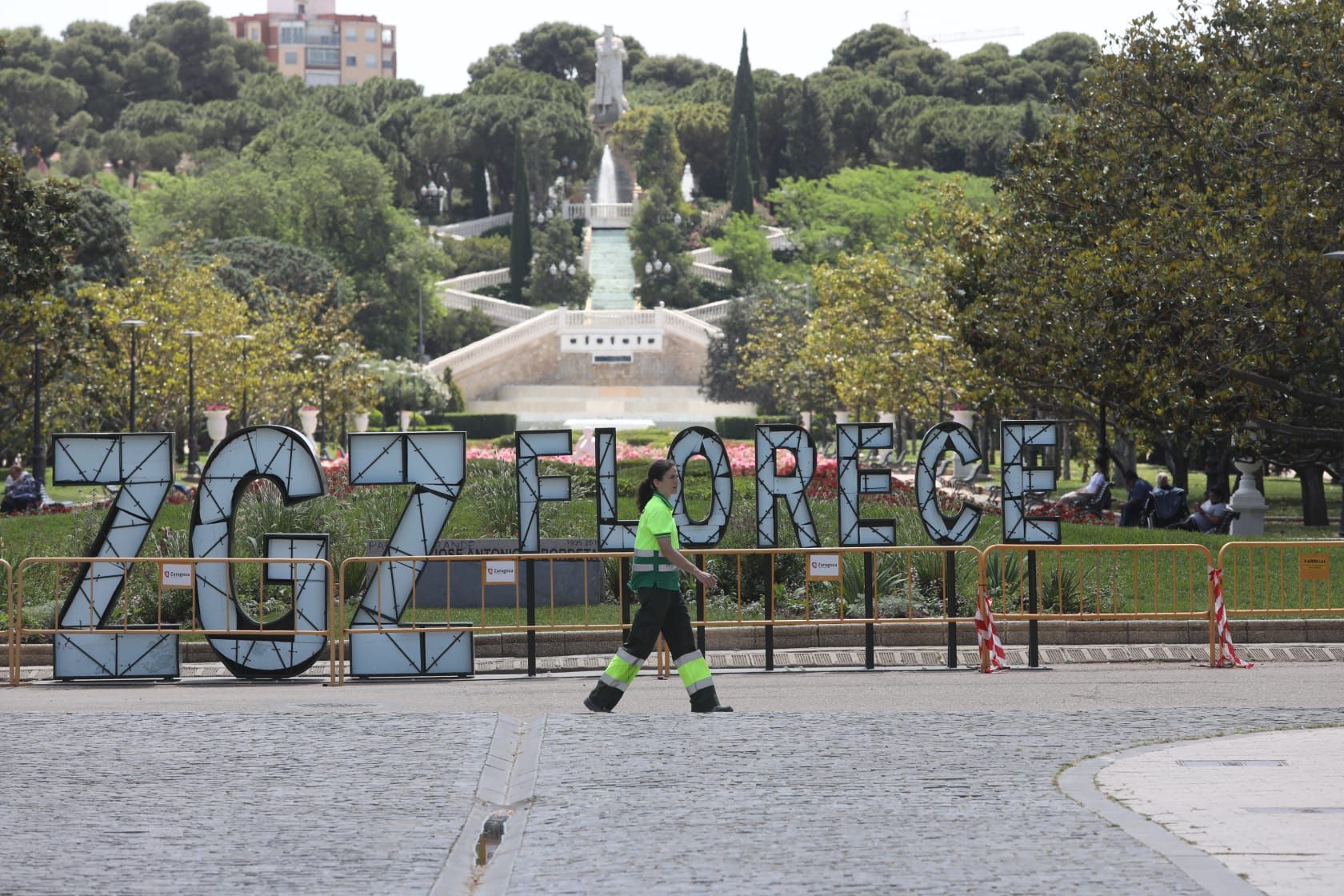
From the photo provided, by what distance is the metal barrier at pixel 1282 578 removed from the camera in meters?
14.2

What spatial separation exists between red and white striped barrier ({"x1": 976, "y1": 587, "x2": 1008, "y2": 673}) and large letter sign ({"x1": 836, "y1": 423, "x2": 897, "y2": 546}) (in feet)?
6.32

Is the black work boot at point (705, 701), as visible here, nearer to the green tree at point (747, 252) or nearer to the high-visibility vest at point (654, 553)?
the high-visibility vest at point (654, 553)

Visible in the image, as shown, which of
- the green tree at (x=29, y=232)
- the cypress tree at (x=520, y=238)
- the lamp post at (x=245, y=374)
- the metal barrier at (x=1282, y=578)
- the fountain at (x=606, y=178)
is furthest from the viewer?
the fountain at (x=606, y=178)

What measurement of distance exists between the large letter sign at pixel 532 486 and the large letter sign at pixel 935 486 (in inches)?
126

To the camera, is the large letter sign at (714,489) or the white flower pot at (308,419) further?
the white flower pot at (308,419)

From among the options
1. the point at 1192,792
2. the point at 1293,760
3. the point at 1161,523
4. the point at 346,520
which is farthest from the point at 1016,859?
the point at 1161,523

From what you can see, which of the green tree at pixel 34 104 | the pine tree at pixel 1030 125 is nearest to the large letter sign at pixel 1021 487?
the pine tree at pixel 1030 125

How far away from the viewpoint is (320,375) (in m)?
52.7

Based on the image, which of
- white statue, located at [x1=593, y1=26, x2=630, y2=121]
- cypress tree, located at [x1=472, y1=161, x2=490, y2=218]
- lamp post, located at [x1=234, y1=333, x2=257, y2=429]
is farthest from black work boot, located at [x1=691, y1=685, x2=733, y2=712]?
white statue, located at [x1=593, y1=26, x2=630, y2=121]

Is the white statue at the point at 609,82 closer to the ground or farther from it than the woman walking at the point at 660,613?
farther from it

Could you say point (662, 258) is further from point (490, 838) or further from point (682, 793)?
point (490, 838)

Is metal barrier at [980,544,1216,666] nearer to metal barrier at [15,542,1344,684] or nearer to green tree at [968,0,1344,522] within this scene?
metal barrier at [15,542,1344,684]

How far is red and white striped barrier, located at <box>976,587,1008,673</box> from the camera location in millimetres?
13133

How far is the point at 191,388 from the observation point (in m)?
41.6
